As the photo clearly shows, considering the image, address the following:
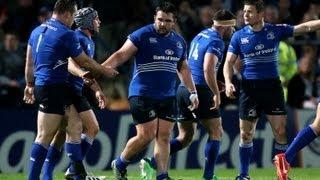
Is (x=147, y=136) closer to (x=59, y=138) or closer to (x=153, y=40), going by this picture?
(x=153, y=40)

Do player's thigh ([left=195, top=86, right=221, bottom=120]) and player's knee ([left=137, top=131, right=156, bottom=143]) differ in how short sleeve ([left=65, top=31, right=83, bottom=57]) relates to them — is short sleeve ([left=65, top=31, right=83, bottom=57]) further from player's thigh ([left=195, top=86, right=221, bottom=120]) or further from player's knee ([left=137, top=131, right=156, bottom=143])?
player's thigh ([left=195, top=86, right=221, bottom=120])

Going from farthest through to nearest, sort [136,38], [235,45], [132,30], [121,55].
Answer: [132,30] < [235,45] < [136,38] < [121,55]

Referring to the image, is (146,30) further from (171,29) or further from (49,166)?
(49,166)

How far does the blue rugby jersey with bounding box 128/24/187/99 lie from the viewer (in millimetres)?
13805

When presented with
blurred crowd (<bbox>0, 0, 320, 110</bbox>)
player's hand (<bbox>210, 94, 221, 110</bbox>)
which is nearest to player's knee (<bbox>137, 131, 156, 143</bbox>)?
player's hand (<bbox>210, 94, 221, 110</bbox>)

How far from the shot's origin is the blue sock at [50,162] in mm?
13921

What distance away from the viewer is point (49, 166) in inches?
555

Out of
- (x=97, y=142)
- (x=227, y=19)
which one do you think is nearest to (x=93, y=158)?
(x=97, y=142)

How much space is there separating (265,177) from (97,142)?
3663 millimetres

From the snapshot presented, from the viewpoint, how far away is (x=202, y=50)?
1512 cm

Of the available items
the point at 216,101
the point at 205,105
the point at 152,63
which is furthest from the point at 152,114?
the point at 205,105

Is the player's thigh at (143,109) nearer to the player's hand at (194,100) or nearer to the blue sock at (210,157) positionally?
the player's hand at (194,100)

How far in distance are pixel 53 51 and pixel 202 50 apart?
2.85 metres

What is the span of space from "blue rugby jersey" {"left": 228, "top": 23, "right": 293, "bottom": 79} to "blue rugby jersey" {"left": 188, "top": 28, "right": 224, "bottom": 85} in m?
0.21
